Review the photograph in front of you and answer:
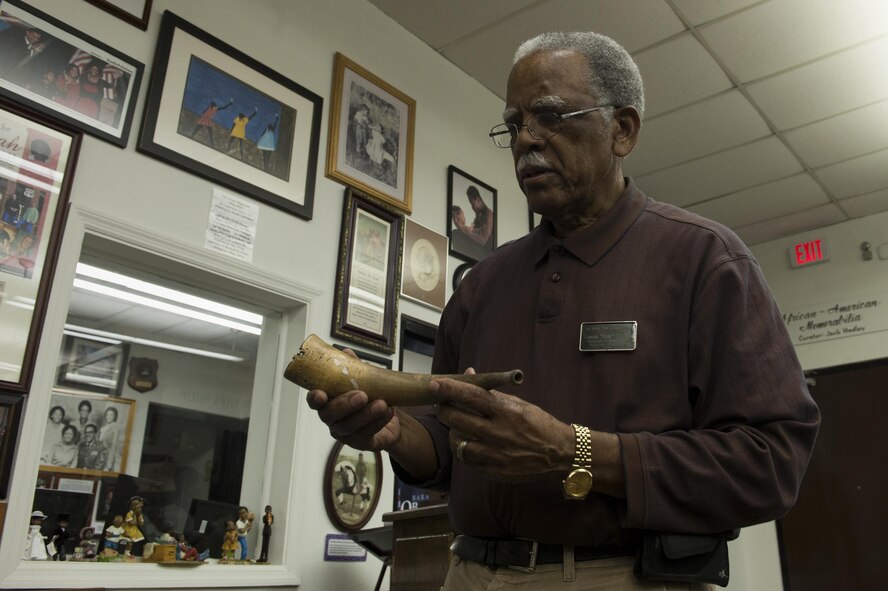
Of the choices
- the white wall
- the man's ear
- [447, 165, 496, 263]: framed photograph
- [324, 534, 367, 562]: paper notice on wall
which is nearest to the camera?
the man's ear

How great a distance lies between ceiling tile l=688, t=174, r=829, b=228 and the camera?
17.7ft

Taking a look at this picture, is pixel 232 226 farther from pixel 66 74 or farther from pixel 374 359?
pixel 374 359

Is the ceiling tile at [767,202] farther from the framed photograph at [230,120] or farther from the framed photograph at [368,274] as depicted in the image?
the framed photograph at [230,120]

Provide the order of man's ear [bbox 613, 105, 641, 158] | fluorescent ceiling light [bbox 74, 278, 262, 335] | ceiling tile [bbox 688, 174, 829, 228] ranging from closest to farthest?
man's ear [bbox 613, 105, 641, 158] → fluorescent ceiling light [bbox 74, 278, 262, 335] → ceiling tile [bbox 688, 174, 829, 228]

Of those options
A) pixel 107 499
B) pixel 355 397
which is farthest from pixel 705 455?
pixel 107 499

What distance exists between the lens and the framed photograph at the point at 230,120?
8.87ft

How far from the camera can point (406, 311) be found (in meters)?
3.57

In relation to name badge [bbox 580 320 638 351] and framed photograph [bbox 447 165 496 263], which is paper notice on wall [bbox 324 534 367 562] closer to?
framed photograph [bbox 447 165 496 263]

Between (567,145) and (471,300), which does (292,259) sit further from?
(567,145)

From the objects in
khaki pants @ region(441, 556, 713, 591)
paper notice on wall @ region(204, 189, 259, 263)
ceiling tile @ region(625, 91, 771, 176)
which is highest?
ceiling tile @ region(625, 91, 771, 176)

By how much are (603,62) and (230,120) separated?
6.39 feet

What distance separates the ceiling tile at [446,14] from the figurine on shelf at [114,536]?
2746 mm

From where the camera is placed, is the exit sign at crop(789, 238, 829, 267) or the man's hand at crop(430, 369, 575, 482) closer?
the man's hand at crop(430, 369, 575, 482)

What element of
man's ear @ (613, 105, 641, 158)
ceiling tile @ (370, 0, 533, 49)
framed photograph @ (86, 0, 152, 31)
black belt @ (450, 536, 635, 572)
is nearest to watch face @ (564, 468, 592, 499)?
black belt @ (450, 536, 635, 572)
